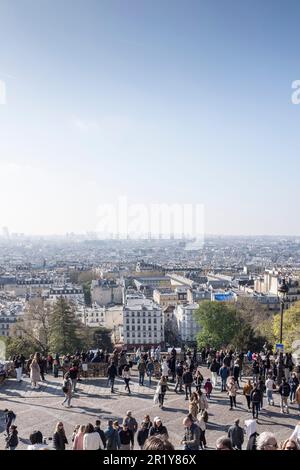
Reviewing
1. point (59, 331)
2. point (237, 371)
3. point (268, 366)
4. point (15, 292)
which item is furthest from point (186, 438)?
point (15, 292)

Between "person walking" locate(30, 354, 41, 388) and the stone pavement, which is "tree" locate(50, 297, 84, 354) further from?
"person walking" locate(30, 354, 41, 388)

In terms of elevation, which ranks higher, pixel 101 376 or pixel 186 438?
pixel 186 438

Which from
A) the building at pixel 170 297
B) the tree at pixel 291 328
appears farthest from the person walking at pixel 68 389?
the building at pixel 170 297

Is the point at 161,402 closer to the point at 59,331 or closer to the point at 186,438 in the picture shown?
the point at 186,438

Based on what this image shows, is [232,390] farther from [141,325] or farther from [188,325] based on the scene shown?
[188,325]

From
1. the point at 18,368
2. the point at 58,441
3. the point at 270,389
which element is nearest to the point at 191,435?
the point at 58,441

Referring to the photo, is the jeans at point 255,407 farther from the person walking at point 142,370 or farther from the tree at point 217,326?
the tree at point 217,326

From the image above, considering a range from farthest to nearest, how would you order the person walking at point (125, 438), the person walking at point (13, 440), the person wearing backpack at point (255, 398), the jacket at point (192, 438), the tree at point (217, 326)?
the tree at point (217, 326) < the person wearing backpack at point (255, 398) < the person walking at point (13, 440) < the person walking at point (125, 438) < the jacket at point (192, 438)
